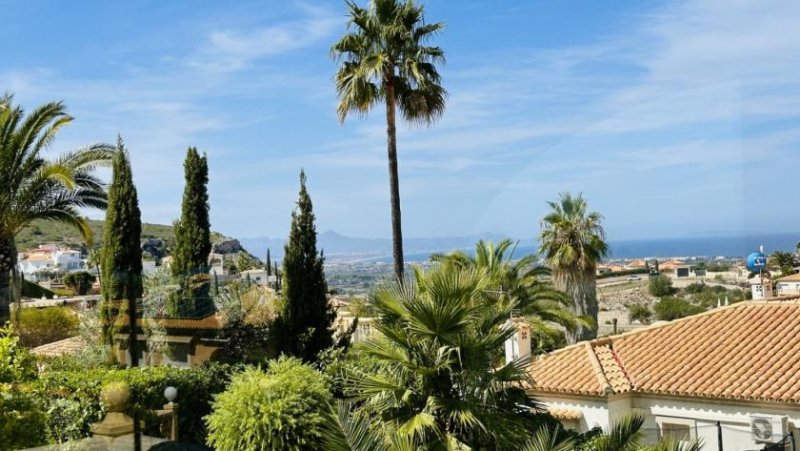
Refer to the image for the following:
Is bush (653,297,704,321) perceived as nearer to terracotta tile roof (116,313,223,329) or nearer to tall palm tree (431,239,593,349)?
tall palm tree (431,239,593,349)

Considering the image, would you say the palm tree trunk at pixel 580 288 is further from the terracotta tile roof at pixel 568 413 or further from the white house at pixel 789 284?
the white house at pixel 789 284

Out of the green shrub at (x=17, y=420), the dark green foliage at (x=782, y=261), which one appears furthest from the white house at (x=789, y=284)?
the green shrub at (x=17, y=420)

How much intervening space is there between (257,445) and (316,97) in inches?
613

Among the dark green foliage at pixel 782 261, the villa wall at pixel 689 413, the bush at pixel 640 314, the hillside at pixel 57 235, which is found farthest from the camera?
the hillside at pixel 57 235

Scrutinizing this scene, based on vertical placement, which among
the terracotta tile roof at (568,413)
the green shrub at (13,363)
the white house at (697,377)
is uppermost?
the green shrub at (13,363)

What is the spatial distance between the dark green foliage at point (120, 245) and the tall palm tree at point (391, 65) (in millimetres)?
5307

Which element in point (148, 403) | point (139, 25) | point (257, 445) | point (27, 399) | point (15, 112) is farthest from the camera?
point (139, 25)

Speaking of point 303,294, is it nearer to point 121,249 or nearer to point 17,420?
point 121,249

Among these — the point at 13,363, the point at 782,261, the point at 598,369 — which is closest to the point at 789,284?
the point at 782,261

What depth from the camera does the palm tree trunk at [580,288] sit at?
28141 mm

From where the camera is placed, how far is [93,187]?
19016 mm

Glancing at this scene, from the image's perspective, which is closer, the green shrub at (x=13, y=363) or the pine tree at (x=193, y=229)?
the green shrub at (x=13, y=363)

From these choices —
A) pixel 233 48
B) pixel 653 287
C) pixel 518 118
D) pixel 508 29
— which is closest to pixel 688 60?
pixel 508 29

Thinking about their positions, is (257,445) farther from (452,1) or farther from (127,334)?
(452,1)
